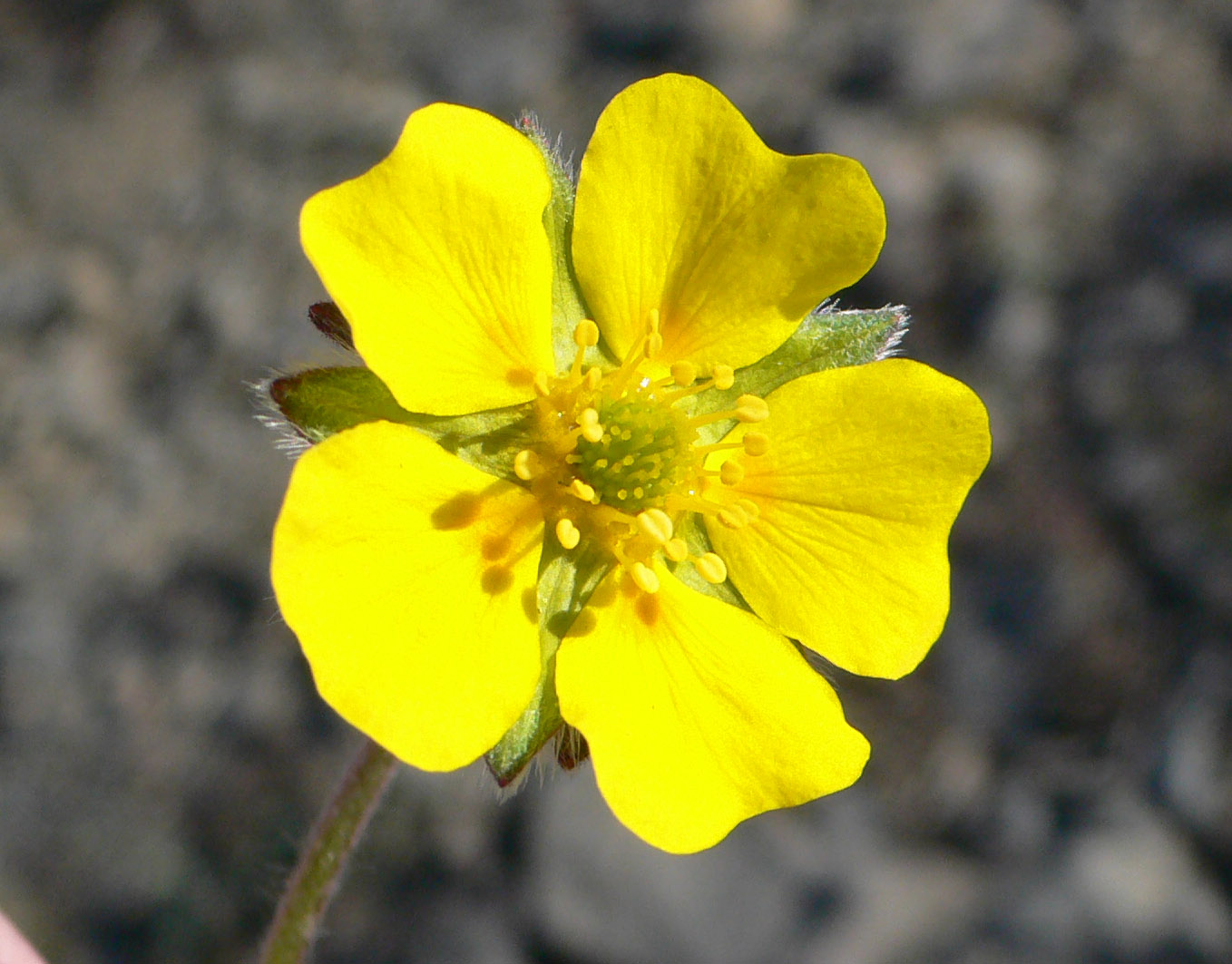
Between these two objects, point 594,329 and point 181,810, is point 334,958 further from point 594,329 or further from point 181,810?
point 594,329

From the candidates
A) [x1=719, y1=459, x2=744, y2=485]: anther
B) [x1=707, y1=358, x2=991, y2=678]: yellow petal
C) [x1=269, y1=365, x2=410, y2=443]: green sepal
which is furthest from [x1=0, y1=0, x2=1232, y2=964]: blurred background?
[x1=269, y1=365, x2=410, y2=443]: green sepal

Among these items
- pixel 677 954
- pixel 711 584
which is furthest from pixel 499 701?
pixel 677 954

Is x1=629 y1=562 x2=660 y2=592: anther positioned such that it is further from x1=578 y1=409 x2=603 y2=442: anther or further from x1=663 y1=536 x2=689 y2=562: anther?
x1=578 y1=409 x2=603 y2=442: anther

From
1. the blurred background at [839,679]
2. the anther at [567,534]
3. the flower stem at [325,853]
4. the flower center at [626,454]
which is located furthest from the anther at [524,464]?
the blurred background at [839,679]

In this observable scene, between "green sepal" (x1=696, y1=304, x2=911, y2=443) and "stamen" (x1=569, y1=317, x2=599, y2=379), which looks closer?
"stamen" (x1=569, y1=317, x2=599, y2=379)

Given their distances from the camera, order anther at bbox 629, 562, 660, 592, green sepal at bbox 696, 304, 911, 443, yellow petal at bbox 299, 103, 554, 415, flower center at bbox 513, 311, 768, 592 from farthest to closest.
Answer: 1. green sepal at bbox 696, 304, 911, 443
2. flower center at bbox 513, 311, 768, 592
3. anther at bbox 629, 562, 660, 592
4. yellow petal at bbox 299, 103, 554, 415

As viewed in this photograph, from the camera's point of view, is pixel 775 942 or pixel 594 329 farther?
pixel 775 942
